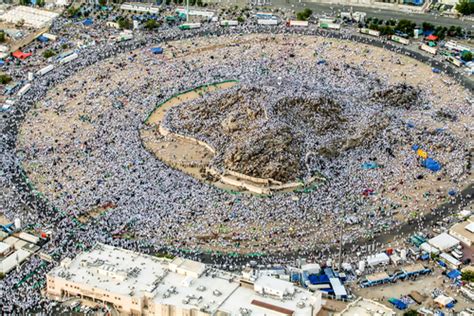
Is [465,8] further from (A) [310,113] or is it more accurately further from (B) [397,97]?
(A) [310,113]

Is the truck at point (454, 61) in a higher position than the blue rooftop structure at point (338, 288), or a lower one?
higher

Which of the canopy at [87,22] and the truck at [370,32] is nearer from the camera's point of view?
the truck at [370,32]

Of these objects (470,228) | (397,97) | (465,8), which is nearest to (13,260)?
(470,228)

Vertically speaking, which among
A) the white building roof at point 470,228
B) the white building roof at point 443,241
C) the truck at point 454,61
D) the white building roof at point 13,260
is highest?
the truck at point 454,61

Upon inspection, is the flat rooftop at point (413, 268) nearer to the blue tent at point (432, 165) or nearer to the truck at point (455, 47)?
the blue tent at point (432, 165)

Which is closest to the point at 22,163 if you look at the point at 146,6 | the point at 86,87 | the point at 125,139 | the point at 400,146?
the point at 125,139

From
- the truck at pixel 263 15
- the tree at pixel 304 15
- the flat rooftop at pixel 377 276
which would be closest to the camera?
the flat rooftop at pixel 377 276

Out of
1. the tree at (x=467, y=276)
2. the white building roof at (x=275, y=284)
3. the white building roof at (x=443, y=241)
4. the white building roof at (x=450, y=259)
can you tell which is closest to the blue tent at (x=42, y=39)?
the white building roof at (x=275, y=284)

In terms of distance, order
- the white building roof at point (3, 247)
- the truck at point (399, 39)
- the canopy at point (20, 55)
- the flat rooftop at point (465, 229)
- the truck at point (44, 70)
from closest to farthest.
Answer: the white building roof at point (3, 247)
the flat rooftop at point (465, 229)
the truck at point (44, 70)
the canopy at point (20, 55)
the truck at point (399, 39)
